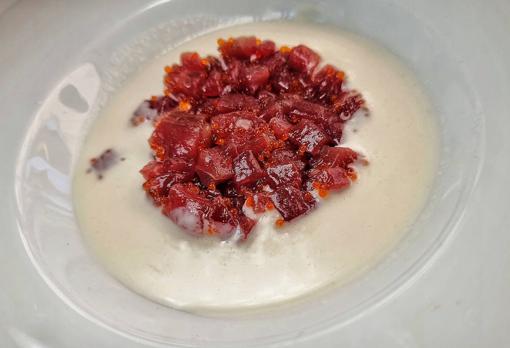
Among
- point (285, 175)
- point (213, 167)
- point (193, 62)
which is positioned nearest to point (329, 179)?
point (285, 175)

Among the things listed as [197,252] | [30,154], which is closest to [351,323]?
[197,252]

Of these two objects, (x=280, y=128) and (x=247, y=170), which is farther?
(x=280, y=128)

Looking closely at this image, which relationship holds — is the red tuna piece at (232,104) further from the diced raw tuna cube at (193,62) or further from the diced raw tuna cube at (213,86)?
the diced raw tuna cube at (193,62)

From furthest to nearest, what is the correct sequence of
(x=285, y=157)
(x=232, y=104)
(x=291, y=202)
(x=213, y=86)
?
(x=213, y=86), (x=232, y=104), (x=285, y=157), (x=291, y=202)

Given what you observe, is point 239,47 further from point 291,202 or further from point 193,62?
point 291,202

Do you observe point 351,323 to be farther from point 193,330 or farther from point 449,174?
point 449,174

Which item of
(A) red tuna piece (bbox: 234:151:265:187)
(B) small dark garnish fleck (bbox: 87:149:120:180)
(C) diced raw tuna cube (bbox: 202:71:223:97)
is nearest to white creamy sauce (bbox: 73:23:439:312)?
(B) small dark garnish fleck (bbox: 87:149:120:180)

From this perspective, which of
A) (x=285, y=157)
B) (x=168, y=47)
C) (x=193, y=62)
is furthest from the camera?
(x=168, y=47)

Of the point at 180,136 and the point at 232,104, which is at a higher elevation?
the point at 232,104
